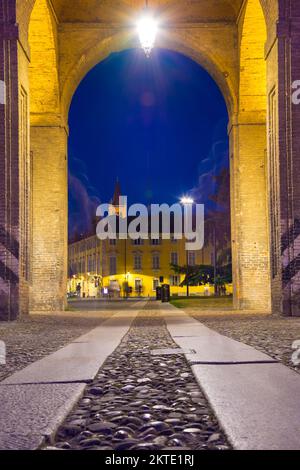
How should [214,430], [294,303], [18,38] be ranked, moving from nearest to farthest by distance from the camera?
[214,430] < [294,303] < [18,38]

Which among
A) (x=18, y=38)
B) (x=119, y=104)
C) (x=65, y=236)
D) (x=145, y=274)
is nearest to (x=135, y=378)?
(x=18, y=38)

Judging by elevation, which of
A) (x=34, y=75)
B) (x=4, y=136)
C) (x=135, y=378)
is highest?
(x=34, y=75)

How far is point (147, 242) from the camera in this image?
81375 mm

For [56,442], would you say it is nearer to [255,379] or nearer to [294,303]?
[255,379]

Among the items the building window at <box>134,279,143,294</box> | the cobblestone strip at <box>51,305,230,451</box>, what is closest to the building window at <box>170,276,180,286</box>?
the building window at <box>134,279,143,294</box>

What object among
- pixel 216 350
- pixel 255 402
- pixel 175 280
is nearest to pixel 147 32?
pixel 216 350

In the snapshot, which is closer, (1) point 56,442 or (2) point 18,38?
(1) point 56,442

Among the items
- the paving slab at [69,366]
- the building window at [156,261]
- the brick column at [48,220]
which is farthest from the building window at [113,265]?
the paving slab at [69,366]

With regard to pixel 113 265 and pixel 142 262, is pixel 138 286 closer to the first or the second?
pixel 142 262

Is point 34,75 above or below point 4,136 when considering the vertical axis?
above

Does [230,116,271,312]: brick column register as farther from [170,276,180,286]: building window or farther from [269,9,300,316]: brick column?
[170,276,180,286]: building window

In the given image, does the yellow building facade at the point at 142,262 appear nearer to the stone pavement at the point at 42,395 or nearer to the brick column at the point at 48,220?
the brick column at the point at 48,220

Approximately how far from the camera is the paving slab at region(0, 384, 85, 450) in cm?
248

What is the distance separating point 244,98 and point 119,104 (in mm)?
79962
